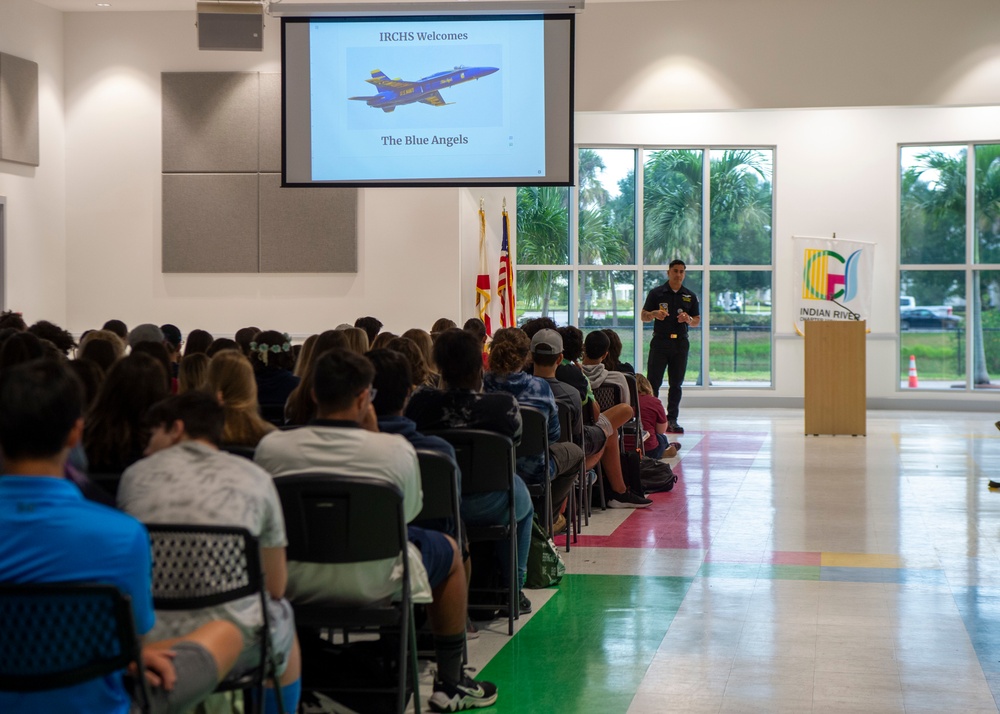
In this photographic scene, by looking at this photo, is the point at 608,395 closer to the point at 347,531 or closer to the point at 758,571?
the point at 758,571

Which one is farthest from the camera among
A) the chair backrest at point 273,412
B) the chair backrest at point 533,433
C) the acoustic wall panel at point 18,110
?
the acoustic wall panel at point 18,110

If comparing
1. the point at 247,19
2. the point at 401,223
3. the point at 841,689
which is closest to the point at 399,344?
the point at 841,689

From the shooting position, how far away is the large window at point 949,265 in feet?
46.3

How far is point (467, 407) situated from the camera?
13.7ft

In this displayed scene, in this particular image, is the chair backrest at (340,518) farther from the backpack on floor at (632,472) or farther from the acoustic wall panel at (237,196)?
the acoustic wall panel at (237,196)

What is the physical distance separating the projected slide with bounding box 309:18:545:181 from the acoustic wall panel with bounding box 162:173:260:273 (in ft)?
5.88

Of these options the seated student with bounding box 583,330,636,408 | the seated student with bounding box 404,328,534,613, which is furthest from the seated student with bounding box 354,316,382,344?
the seated student with bounding box 404,328,534,613

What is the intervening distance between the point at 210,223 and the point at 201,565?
8517 mm

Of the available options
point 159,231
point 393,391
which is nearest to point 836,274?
point 159,231

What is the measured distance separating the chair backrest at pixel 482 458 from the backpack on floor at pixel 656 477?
11.8 feet

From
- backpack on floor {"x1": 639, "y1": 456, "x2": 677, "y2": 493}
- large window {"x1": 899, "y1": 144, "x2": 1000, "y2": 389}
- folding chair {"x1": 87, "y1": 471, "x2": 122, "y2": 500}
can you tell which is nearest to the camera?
folding chair {"x1": 87, "y1": 471, "x2": 122, "y2": 500}

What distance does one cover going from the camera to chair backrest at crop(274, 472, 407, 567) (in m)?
2.88

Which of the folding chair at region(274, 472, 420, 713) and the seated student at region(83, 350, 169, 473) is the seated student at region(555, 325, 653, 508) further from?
the seated student at region(83, 350, 169, 473)

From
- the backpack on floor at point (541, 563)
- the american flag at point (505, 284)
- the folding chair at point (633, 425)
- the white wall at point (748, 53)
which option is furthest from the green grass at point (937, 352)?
the backpack on floor at point (541, 563)
